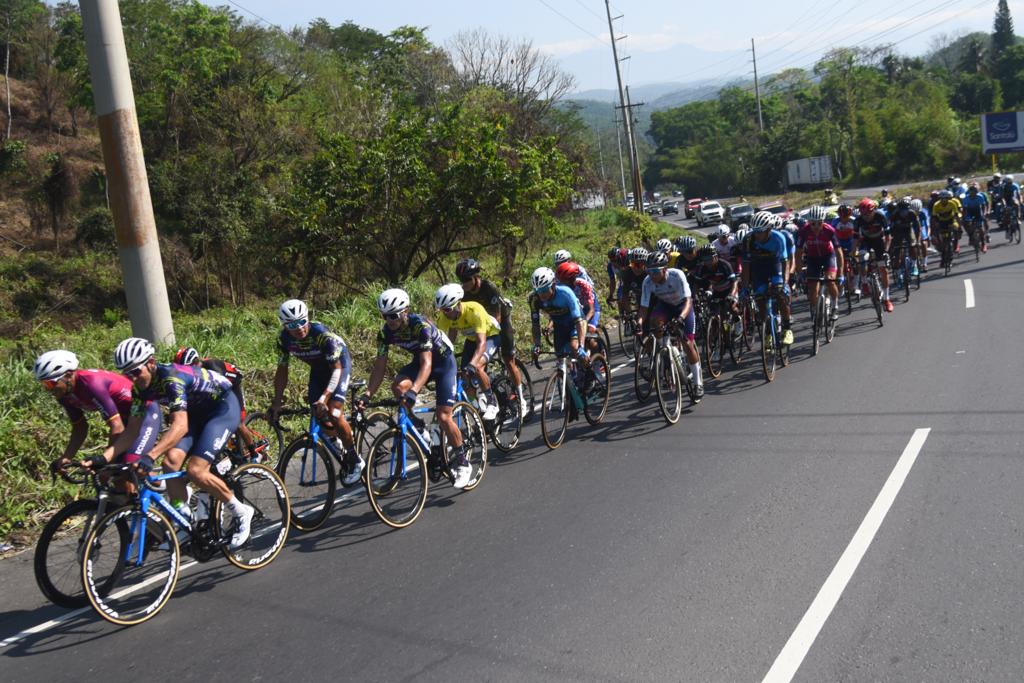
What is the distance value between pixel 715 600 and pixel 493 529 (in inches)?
87.9

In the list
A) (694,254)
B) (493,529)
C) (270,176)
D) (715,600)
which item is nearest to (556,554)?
(493,529)

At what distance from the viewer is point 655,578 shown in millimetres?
5777

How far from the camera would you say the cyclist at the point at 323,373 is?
24.5 ft

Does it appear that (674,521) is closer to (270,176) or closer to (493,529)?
(493,529)

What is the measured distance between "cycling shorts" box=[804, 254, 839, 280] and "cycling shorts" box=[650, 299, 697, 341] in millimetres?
4009

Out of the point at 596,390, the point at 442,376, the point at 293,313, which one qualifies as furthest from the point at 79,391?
the point at 596,390

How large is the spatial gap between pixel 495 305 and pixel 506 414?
1303 millimetres

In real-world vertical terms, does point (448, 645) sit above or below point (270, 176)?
below

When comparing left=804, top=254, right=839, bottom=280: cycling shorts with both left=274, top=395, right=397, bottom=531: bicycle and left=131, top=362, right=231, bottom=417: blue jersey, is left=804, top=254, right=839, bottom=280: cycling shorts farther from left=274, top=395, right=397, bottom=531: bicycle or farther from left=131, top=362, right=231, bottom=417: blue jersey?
left=131, top=362, right=231, bottom=417: blue jersey

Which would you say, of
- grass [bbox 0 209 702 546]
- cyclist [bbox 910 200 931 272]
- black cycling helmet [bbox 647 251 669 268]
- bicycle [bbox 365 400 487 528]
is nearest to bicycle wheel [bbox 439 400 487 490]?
bicycle [bbox 365 400 487 528]

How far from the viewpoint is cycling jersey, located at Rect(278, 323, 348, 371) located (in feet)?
25.2

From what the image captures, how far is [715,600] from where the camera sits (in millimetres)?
5359

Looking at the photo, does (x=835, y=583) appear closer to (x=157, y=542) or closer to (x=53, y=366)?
(x=157, y=542)

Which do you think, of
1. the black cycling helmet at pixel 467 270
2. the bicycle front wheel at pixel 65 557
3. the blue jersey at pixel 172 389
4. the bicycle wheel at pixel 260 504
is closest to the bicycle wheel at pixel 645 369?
the black cycling helmet at pixel 467 270
